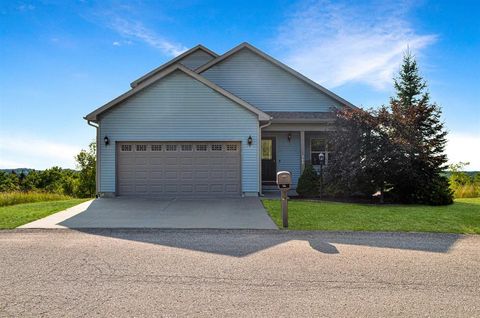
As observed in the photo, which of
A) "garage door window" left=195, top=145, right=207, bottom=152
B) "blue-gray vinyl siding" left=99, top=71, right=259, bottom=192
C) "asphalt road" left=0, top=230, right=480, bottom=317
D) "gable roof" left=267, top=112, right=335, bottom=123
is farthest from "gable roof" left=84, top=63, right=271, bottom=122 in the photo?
"asphalt road" left=0, top=230, right=480, bottom=317

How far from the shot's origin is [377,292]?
13.0 ft

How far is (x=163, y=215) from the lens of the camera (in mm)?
9641

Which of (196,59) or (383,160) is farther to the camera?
(196,59)

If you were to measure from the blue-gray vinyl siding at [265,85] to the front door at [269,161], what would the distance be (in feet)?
6.19

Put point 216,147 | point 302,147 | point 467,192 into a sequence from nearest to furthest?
point 216,147
point 302,147
point 467,192

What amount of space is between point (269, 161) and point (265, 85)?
162 inches

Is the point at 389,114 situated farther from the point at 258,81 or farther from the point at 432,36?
the point at 258,81

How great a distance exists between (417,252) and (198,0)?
1239 centimetres

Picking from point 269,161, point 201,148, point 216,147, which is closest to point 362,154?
point 269,161

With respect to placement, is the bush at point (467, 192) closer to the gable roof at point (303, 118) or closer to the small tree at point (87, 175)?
the gable roof at point (303, 118)

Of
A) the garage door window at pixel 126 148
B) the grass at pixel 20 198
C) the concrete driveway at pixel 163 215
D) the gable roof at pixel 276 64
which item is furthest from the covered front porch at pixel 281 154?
the grass at pixel 20 198

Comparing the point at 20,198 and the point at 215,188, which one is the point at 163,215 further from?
the point at 20,198

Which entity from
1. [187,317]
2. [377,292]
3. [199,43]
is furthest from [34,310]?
[199,43]

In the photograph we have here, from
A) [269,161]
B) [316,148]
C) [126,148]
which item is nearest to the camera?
[126,148]
